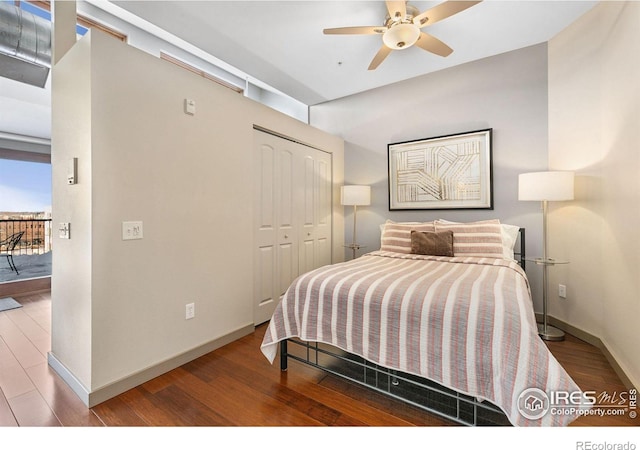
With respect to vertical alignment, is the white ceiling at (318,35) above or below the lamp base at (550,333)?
above

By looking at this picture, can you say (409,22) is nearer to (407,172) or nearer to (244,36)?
(244,36)

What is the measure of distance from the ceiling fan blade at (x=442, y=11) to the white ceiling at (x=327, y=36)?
15.2 inches

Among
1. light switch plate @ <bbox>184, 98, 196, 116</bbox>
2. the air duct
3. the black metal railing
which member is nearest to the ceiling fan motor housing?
light switch plate @ <bbox>184, 98, 196, 116</bbox>

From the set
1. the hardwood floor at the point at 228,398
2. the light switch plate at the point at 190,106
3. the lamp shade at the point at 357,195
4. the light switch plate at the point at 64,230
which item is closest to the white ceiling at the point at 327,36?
the light switch plate at the point at 190,106

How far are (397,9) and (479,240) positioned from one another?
2100 mm

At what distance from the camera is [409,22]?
2180mm

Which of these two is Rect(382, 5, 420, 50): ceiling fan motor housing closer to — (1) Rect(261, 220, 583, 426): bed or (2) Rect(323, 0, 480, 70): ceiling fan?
(2) Rect(323, 0, 480, 70): ceiling fan

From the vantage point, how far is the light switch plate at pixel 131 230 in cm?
189

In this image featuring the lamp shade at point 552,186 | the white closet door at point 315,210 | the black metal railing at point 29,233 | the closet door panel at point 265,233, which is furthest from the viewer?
the black metal railing at point 29,233

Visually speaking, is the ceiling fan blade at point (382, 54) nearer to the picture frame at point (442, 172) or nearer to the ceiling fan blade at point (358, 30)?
the ceiling fan blade at point (358, 30)

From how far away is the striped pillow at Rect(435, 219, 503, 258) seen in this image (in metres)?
2.72

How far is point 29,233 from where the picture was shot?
16.1 feet

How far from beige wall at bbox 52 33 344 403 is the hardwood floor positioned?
0.51 ft
